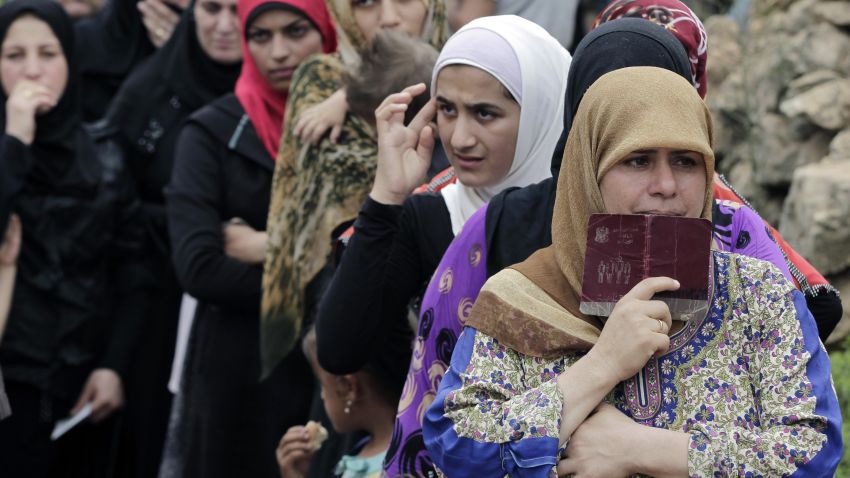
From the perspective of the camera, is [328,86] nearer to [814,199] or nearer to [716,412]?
[814,199]

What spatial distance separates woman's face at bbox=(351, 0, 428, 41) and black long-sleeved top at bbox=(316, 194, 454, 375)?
1.11 metres

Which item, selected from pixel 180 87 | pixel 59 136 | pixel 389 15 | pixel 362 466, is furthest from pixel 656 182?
pixel 180 87

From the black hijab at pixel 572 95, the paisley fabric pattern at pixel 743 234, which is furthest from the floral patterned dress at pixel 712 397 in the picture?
the black hijab at pixel 572 95

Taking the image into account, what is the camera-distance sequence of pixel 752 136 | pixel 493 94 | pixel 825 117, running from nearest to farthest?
1. pixel 493 94
2. pixel 825 117
3. pixel 752 136

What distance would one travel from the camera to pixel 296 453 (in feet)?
13.1

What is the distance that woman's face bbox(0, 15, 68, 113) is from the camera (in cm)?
524

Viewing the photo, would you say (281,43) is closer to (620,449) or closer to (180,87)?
(180,87)

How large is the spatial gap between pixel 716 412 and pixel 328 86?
7.42 ft

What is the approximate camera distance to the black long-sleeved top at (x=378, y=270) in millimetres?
3264

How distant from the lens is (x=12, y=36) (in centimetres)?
523

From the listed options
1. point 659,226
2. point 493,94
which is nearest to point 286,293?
point 493,94

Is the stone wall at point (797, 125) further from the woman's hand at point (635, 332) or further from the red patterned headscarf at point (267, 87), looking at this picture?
the woman's hand at point (635, 332)

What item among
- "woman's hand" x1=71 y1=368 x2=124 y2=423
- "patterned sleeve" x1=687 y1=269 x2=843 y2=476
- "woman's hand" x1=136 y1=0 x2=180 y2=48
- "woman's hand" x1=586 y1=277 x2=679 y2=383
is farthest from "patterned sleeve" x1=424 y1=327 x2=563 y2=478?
"woman's hand" x1=136 y1=0 x2=180 y2=48

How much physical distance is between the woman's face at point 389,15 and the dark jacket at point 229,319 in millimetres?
592
